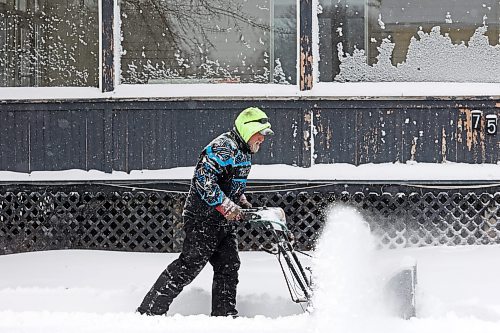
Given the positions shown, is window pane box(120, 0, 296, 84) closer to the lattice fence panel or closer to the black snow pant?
the lattice fence panel

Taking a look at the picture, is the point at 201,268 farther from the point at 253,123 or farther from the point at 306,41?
the point at 306,41

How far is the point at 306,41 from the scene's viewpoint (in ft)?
27.8

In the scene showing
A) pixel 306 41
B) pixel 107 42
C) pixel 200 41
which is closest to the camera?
pixel 306 41

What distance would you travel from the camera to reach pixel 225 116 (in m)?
8.51

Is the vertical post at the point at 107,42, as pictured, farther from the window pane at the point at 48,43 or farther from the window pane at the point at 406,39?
the window pane at the point at 406,39

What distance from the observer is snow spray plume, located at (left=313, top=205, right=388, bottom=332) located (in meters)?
4.25

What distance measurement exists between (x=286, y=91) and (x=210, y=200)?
3.27m

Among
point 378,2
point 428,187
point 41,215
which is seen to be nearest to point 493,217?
point 428,187

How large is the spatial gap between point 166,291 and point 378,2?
4809mm

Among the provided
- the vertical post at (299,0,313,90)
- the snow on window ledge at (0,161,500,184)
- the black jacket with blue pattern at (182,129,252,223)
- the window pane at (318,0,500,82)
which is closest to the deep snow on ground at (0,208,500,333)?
the snow on window ledge at (0,161,500,184)

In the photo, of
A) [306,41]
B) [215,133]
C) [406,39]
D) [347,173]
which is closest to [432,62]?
[406,39]

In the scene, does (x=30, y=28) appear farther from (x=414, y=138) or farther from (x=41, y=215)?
(x=414, y=138)

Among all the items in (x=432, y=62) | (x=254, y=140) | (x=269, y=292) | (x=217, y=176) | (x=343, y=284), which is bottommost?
(x=269, y=292)

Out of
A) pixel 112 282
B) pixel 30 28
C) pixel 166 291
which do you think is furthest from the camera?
pixel 30 28
